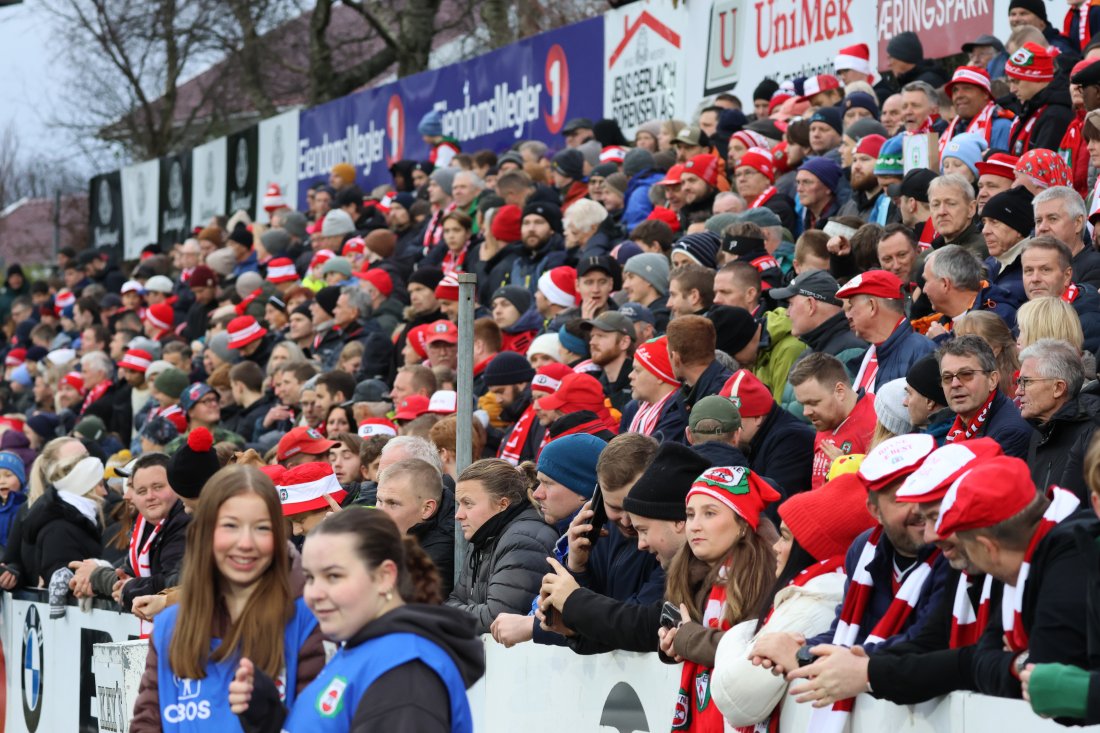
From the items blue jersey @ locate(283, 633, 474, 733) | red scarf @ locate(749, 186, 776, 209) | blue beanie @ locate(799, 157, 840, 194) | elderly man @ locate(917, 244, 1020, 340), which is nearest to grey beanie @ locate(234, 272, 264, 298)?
red scarf @ locate(749, 186, 776, 209)

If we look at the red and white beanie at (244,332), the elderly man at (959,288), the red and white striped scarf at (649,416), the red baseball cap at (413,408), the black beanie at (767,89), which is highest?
the black beanie at (767,89)

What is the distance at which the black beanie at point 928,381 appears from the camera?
22.5ft

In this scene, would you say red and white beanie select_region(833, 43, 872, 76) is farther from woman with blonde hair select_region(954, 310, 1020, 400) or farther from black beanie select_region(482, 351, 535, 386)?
woman with blonde hair select_region(954, 310, 1020, 400)

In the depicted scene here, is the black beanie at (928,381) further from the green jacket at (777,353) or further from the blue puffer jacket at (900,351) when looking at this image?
the green jacket at (777,353)

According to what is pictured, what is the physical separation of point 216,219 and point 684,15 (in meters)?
11.1

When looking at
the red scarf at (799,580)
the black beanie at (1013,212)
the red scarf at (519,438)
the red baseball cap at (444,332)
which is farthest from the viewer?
the red baseball cap at (444,332)

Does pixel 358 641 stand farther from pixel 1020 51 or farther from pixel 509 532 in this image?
pixel 1020 51

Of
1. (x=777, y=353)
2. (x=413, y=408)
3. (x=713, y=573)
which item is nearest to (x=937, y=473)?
(x=713, y=573)

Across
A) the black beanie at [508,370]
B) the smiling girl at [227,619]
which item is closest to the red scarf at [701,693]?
the smiling girl at [227,619]

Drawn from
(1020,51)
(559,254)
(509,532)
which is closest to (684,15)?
(559,254)

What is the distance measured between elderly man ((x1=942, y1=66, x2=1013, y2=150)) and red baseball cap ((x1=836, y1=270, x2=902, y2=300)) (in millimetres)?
2566

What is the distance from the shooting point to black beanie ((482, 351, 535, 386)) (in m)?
10.5

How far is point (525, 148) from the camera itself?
17.0m

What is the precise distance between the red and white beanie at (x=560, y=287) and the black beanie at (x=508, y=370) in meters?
1.29
